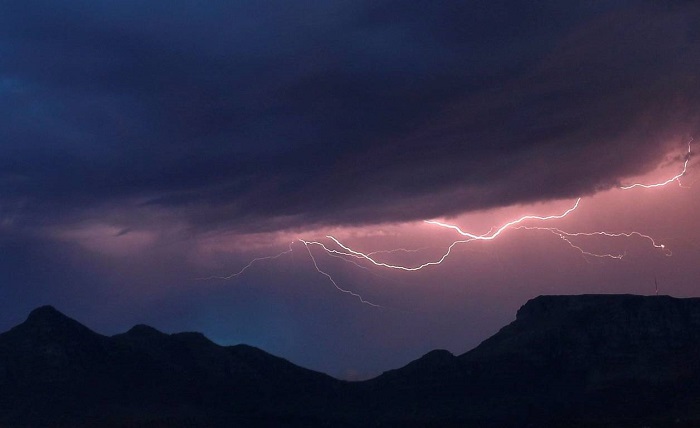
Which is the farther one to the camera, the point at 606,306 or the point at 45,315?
the point at 606,306

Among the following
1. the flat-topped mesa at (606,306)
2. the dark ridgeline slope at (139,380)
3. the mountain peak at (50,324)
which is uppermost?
the flat-topped mesa at (606,306)

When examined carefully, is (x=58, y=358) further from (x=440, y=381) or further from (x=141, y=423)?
(x=440, y=381)

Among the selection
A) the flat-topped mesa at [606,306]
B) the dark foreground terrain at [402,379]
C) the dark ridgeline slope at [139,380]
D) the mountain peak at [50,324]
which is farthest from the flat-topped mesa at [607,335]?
the mountain peak at [50,324]

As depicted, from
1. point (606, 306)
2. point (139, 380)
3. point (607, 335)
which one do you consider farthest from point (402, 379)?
point (139, 380)

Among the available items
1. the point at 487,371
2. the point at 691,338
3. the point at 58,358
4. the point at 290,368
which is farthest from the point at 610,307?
the point at 58,358

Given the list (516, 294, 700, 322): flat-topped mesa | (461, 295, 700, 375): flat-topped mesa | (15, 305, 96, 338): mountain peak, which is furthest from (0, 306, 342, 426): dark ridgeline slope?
(516, 294, 700, 322): flat-topped mesa

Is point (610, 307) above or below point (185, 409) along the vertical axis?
above

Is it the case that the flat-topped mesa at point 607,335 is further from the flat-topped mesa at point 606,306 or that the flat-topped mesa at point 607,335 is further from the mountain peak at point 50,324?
the mountain peak at point 50,324

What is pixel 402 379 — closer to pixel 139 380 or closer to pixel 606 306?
pixel 606 306
